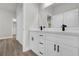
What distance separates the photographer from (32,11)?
344 centimetres

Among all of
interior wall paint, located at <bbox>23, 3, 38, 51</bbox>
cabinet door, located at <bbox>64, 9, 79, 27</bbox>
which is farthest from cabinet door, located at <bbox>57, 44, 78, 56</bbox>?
interior wall paint, located at <bbox>23, 3, 38, 51</bbox>

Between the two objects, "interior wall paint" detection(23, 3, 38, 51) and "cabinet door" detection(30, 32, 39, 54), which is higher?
"interior wall paint" detection(23, 3, 38, 51)

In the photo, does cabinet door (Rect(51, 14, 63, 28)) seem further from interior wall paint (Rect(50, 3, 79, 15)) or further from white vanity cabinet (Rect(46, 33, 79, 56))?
white vanity cabinet (Rect(46, 33, 79, 56))

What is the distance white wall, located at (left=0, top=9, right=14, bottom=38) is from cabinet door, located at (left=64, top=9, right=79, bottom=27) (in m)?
5.87

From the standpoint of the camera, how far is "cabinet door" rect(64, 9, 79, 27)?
6.10 ft

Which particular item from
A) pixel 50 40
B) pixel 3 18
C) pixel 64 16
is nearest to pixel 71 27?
pixel 64 16

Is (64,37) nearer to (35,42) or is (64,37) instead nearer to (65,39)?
(65,39)

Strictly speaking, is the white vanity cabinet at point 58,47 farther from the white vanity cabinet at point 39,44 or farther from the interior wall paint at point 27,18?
the interior wall paint at point 27,18

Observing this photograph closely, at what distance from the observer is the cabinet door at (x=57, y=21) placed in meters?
2.32

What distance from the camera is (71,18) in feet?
6.48

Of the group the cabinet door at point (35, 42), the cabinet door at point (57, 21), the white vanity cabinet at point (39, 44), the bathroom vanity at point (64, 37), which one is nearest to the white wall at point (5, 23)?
the cabinet door at point (35, 42)

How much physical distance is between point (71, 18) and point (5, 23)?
20.3 ft

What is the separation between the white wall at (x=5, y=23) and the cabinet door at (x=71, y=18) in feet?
19.3

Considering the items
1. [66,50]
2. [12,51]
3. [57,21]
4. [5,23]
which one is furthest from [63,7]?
[5,23]
